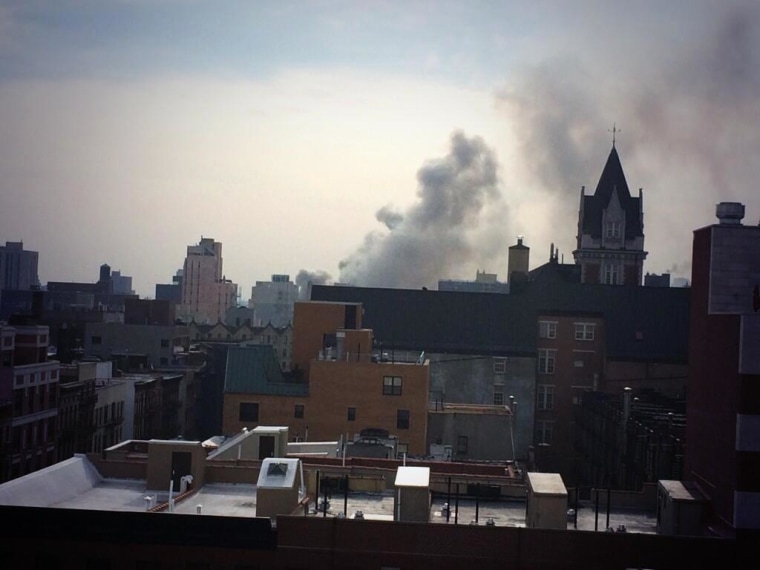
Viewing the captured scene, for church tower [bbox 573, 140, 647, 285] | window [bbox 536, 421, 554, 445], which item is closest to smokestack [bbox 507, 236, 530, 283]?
window [bbox 536, 421, 554, 445]

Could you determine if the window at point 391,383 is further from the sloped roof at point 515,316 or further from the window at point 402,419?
the sloped roof at point 515,316

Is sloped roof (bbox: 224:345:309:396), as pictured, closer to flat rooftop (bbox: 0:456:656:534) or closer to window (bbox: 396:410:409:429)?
window (bbox: 396:410:409:429)

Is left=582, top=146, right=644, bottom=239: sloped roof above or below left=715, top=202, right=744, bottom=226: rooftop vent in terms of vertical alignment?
above

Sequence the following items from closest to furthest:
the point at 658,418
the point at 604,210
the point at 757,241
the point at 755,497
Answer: the point at 755,497 → the point at 757,241 → the point at 658,418 → the point at 604,210

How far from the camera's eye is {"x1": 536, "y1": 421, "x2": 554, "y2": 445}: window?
240 feet

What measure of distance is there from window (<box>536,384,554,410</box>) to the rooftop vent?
48.0 m

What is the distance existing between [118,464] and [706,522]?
665 inches

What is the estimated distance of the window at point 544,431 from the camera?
73000mm

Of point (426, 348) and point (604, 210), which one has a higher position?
point (604, 210)

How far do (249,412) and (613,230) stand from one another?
67.0m

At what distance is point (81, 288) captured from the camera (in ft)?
635

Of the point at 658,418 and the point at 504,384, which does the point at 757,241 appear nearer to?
the point at 658,418

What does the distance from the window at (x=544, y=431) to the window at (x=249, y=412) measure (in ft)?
84.7

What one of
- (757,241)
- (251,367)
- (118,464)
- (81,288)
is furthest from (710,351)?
(81,288)
